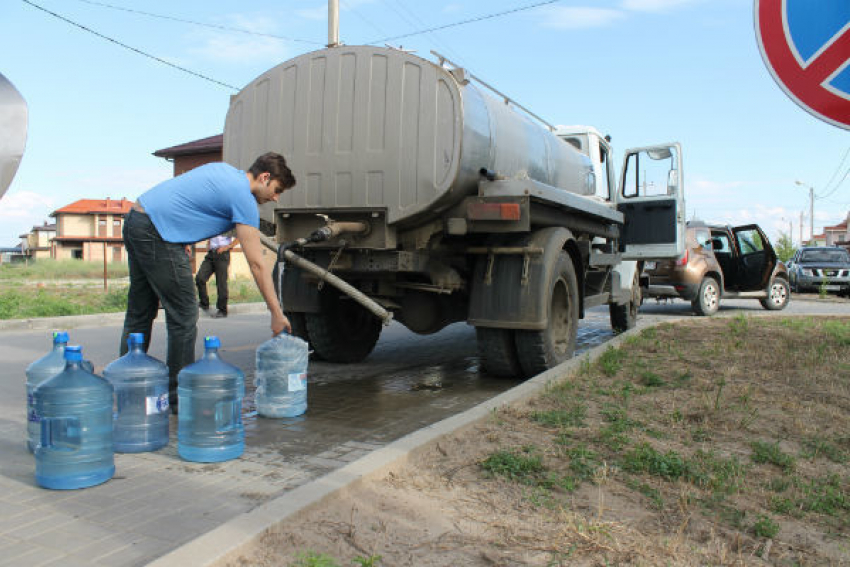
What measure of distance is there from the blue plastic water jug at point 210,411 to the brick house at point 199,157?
25.1 metres

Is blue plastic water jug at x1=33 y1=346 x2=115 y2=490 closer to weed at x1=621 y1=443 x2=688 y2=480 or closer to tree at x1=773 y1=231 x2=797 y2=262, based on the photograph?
weed at x1=621 y1=443 x2=688 y2=480

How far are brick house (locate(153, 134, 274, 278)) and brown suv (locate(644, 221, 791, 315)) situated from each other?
19.2 m

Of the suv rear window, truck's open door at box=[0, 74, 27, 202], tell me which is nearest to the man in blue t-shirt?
truck's open door at box=[0, 74, 27, 202]

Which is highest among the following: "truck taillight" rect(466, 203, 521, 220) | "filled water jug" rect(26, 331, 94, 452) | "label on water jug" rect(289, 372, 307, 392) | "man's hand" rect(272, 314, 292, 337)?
"truck taillight" rect(466, 203, 521, 220)

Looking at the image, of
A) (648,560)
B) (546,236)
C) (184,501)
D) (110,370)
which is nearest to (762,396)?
(546,236)

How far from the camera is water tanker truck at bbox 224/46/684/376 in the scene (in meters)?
5.26

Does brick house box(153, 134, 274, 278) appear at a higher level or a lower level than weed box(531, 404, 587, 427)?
higher

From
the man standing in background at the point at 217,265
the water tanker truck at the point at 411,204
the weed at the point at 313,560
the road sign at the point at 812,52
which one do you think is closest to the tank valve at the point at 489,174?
the water tanker truck at the point at 411,204

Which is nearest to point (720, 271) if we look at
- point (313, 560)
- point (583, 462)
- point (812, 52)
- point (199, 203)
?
point (583, 462)

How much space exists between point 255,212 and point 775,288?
599 inches

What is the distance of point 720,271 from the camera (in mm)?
14594

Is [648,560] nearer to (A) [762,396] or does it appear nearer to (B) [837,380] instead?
(A) [762,396]

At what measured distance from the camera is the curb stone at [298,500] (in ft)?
7.15

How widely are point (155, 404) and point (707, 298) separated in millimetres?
12799
